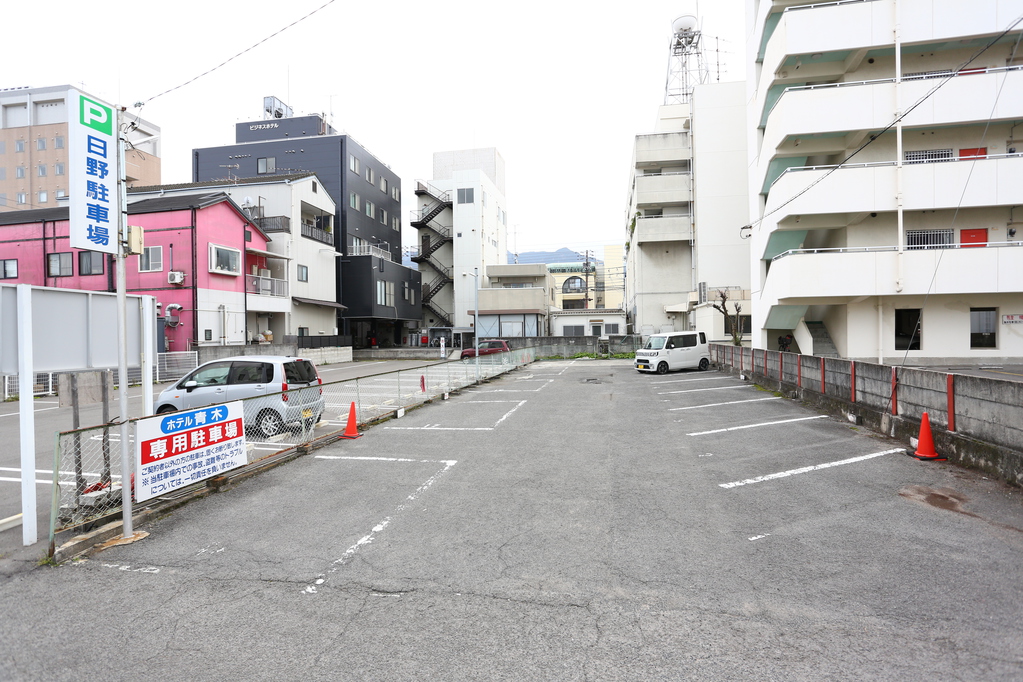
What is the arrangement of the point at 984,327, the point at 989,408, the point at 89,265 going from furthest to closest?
the point at 89,265 → the point at 984,327 → the point at 989,408

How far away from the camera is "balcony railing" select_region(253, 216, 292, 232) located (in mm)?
33125

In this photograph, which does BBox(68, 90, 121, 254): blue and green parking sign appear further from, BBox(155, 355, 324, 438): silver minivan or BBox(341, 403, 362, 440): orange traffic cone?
BBox(341, 403, 362, 440): orange traffic cone

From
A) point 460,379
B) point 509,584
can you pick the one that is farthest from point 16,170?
point 509,584

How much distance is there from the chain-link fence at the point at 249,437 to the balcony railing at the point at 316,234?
77.2 feet

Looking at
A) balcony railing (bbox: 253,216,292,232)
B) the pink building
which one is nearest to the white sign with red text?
the pink building

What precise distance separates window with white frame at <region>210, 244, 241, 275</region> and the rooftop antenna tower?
3517 cm

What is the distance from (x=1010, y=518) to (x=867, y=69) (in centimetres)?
2059

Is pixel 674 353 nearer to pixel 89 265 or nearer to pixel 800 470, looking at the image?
pixel 800 470

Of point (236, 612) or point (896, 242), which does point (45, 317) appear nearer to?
point (236, 612)

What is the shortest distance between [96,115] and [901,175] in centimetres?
2139

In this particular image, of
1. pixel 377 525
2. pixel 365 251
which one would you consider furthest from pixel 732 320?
pixel 377 525

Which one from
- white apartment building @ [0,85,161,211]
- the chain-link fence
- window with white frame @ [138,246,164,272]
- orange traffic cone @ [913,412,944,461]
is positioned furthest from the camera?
white apartment building @ [0,85,161,211]

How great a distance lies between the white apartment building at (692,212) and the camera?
38281mm

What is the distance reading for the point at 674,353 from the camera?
24.5 meters
